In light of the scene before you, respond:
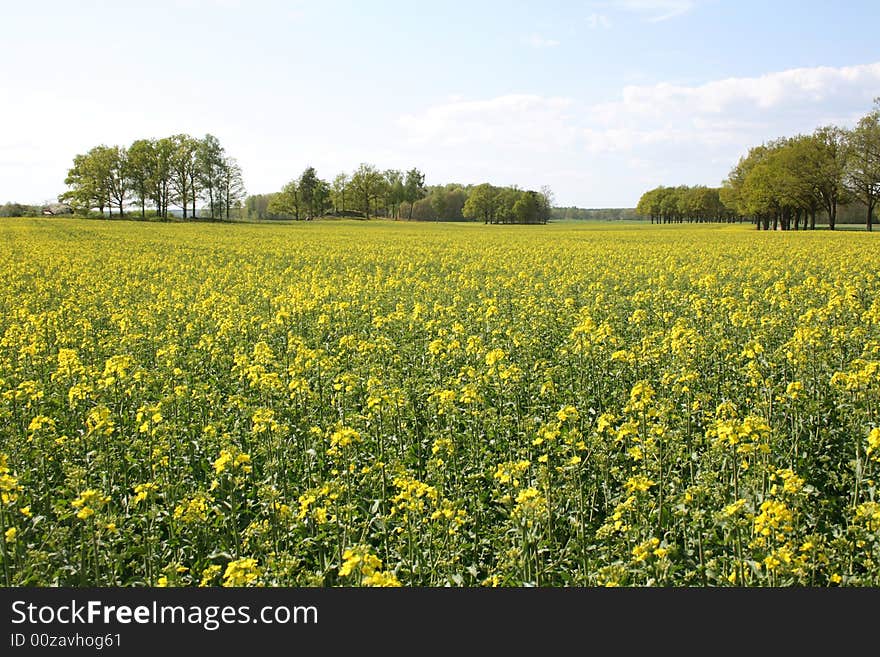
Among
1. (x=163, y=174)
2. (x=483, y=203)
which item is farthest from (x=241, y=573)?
(x=483, y=203)

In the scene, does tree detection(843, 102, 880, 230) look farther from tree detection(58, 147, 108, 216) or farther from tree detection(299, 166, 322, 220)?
tree detection(58, 147, 108, 216)

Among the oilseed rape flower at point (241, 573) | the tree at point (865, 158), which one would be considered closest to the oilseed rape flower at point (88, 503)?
the oilseed rape flower at point (241, 573)

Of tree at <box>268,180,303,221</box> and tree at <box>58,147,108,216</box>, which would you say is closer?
tree at <box>58,147,108,216</box>

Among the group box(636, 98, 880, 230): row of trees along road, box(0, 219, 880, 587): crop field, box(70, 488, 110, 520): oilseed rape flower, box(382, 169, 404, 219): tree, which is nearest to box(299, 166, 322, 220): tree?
box(382, 169, 404, 219): tree

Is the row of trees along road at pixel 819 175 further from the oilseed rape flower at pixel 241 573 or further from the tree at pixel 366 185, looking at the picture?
the oilseed rape flower at pixel 241 573

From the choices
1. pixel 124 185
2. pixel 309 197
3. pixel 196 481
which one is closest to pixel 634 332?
pixel 196 481

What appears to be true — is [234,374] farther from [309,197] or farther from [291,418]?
[309,197]

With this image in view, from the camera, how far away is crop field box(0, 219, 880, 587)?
4.94 metres

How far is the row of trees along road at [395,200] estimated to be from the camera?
11338 centimetres

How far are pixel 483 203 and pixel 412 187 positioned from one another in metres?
13.8

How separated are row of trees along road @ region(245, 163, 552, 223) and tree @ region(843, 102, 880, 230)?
65.0 m

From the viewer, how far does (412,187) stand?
411 feet

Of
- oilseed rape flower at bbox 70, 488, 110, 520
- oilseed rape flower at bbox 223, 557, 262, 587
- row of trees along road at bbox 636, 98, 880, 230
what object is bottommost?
oilseed rape flower at bbox 223, 557, 262, 587

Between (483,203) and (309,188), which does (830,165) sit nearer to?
(483,203)
